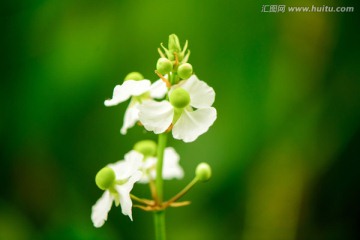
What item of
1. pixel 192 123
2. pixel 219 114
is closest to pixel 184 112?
pixel 192 123

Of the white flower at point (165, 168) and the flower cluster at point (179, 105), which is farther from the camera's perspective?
the white flower at point (165, 168)

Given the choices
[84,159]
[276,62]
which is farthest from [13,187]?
[276,62]

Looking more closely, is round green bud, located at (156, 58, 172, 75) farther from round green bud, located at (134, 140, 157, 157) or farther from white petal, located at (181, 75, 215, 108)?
round green bud, located at (134, 140, 157, 157)

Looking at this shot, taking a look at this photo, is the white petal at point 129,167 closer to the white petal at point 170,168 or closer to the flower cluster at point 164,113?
the flower cluster at point 164,113

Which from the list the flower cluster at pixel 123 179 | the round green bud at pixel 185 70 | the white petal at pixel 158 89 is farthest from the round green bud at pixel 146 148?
the round green bud at pixel 185 70

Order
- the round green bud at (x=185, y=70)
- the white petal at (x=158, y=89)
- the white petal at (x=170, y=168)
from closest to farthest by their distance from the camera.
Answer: the round green bud at (x=185, y=70) < the white petal at (x=158, y=89) < the white petal at (x=170, y=168)

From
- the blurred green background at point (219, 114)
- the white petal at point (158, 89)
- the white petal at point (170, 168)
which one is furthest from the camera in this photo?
the blurred green background at point (219, 114)
